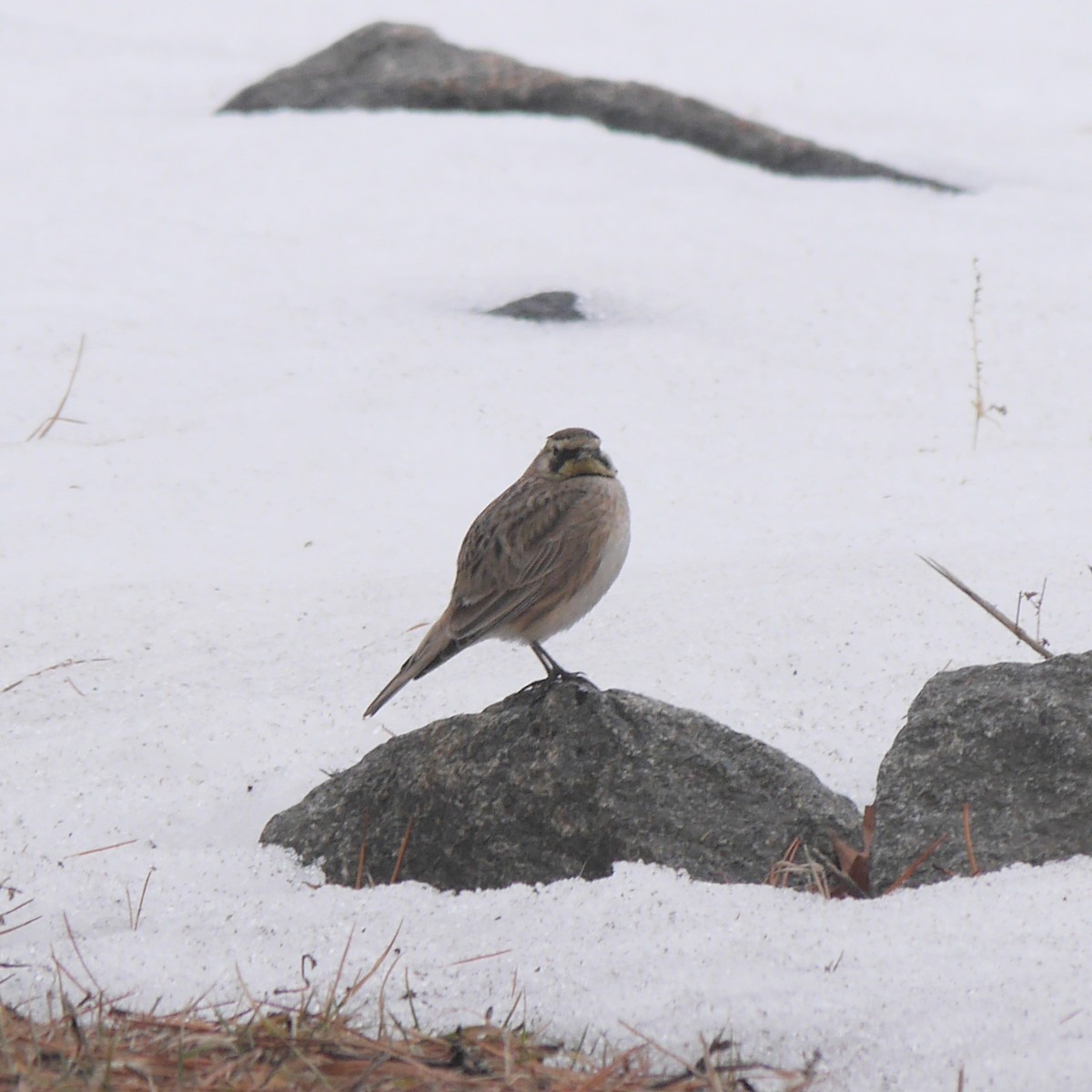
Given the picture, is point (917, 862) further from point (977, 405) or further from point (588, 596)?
point (977, 405)

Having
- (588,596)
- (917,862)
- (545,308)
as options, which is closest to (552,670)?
(588,596)

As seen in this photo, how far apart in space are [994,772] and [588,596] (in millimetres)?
1341

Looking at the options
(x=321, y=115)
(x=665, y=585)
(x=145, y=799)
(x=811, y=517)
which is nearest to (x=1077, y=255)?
(x=811, y=517)

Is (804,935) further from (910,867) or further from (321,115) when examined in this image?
(321,115)

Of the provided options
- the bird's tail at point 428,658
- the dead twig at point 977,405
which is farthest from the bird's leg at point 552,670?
the dead twig at point 977,405

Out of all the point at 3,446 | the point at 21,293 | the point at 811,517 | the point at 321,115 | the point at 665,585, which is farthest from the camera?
the point at 321,115

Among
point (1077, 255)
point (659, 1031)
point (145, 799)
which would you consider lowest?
point (145, 799)

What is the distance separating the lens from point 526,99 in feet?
34.7

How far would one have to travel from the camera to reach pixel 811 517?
239 inches

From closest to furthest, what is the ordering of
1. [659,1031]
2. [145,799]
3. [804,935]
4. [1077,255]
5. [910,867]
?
[659,1031]
[804,935]
[910,867]
[145,799]
[1077,255]

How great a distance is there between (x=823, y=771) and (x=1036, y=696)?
0.80 m

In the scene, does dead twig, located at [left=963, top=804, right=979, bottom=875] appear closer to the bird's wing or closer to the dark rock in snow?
the bird's wing

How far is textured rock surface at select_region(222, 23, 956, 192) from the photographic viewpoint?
10.0m

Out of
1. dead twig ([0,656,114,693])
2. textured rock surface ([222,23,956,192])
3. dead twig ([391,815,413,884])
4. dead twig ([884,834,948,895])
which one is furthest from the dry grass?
textured rock surface ([222,23,956,192])
